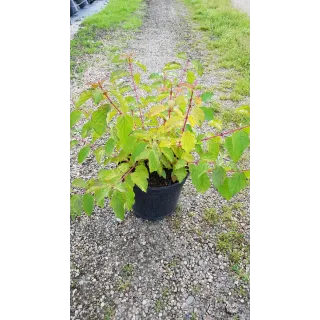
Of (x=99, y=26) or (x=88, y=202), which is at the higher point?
(x=88, y=202)

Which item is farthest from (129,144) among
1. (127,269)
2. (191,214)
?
(191,214)

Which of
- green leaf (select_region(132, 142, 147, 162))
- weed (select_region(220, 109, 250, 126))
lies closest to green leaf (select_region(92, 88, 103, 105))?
green leaf (select_region(132, 142, 147, 162))

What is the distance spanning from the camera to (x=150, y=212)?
5.47ft

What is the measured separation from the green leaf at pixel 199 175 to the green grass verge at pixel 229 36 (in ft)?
6.85

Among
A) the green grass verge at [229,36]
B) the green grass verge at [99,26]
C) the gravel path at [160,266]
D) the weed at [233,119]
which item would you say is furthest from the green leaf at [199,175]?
the green grass verge at [99,26]

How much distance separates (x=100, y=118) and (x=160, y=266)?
100cm

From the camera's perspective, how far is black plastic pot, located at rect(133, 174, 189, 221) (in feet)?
4.85

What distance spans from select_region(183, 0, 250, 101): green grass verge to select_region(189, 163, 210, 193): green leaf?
209 centimetres

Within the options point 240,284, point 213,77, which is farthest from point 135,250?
point 213,77

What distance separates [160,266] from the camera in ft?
5.07

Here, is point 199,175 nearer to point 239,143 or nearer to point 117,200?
point 239,143

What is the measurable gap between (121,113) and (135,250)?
3.12 feet

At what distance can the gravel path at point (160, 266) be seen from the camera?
139cm
